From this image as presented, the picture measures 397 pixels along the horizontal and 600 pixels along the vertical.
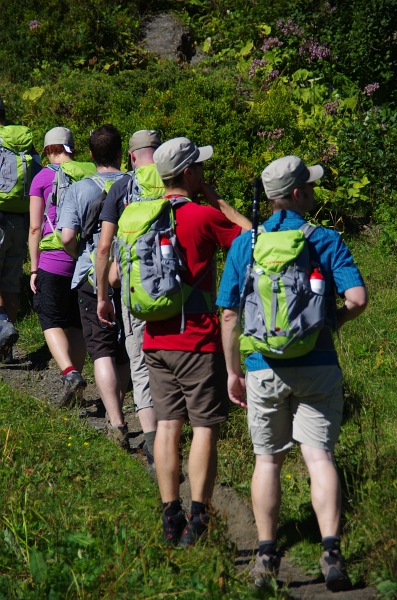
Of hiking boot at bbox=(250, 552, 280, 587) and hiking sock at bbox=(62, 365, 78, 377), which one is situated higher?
hiking boot at bbox=(250, 552, 280, 587)

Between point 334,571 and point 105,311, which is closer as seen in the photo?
point 334,571

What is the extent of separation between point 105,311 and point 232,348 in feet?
4.97

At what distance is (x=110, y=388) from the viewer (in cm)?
510

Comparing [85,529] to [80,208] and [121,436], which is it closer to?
[121,436]

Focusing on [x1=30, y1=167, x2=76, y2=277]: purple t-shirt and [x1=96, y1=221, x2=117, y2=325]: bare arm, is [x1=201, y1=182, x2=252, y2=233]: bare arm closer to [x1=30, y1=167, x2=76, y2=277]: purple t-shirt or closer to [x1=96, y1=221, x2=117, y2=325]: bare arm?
[x1=96, y1=221, x2=117, y2=325]: bare arm

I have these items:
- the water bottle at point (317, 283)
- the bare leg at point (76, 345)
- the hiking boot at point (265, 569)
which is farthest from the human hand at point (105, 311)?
the hiking boot at point (265, 569)

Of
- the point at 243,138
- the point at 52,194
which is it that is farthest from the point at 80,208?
the point at 243,138

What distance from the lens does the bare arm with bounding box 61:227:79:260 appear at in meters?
5.23

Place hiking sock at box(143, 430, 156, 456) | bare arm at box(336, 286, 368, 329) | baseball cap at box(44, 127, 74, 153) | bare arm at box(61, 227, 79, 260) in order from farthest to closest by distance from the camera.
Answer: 1. baseball cap at box(44, 127, 74, 153)
2. bare arm at box(61, 227, 79, 260)
3. hiking sock at box(143, 430, 156, 456)
4. bare arm at box(336, 286, 368, 329)

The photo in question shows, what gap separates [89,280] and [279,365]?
209 centimetres

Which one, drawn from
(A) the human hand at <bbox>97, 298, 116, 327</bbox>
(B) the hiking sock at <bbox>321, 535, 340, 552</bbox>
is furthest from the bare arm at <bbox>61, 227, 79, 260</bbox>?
(B) the hiking sock at <bbox>321, 535, 340, 552</bbox>

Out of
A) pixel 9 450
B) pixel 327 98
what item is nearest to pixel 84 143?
pixel 327 98

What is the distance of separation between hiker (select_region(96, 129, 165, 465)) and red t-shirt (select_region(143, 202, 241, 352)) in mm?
670

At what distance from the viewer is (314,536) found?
4055 millimetres
